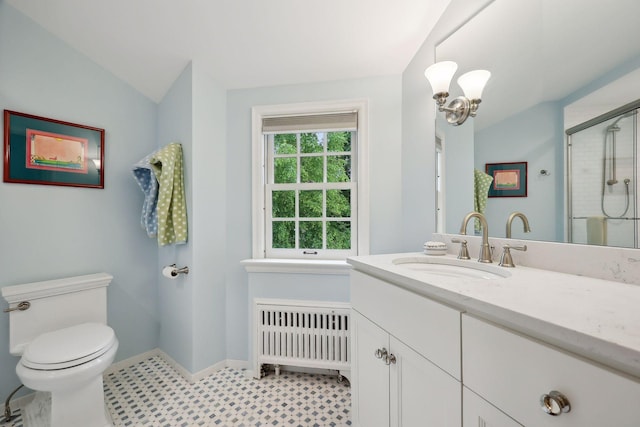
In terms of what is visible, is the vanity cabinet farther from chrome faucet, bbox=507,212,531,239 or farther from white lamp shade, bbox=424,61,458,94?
white lamp shade, bbox=424,61,458,94

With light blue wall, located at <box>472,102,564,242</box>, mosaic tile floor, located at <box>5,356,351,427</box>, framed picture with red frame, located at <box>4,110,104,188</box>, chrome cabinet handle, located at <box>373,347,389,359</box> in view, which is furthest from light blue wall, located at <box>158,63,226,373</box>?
light blue wall, located at <box>472,102,564,242</box>

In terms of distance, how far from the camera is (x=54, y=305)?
61.5 inches

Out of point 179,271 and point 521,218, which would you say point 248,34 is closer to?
point 179,271

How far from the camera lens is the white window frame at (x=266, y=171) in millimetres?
1777

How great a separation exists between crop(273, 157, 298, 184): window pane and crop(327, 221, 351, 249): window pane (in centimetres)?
48

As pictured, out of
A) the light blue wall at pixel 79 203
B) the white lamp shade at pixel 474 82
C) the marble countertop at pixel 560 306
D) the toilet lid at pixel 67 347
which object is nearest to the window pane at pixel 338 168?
the white lamp shade at pixel 474 82

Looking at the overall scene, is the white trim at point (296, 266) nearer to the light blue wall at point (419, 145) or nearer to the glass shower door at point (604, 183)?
the light blue wall at point (419, 145)

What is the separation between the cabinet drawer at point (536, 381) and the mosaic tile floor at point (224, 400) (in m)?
1.18

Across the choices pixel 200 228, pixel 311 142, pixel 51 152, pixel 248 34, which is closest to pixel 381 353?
pixel 200 228

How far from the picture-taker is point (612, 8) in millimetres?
788

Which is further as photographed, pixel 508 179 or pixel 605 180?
pixel 508 179

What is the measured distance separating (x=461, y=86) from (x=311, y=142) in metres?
1.09

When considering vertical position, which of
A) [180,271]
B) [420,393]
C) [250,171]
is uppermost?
[250,171]

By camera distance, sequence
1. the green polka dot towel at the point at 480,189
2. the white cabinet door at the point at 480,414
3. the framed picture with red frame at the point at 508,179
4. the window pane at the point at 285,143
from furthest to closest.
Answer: the window pane at the point at 285,143 < the green polka dot towel at the point at 480,189 < the framed picture with red frame at the point at 508,179 < the white cabinet door at the point at 480,414
